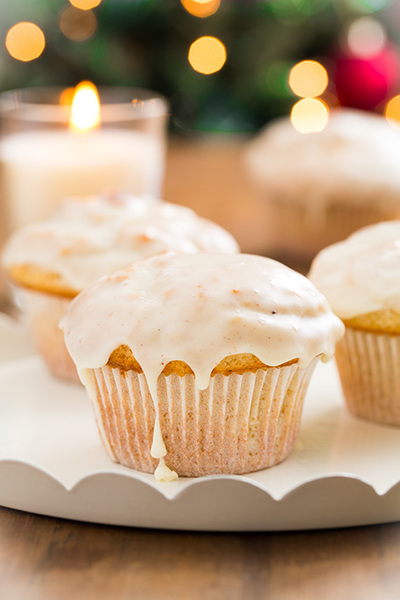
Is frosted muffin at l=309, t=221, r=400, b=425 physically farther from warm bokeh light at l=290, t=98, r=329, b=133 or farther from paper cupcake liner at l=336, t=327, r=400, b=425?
warm bokeh light at l=290, t=98, r=329, b=133

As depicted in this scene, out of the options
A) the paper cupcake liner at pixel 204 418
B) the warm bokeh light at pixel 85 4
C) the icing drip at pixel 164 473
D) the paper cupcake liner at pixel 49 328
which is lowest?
the paper cupcake liner at pixel 49 328

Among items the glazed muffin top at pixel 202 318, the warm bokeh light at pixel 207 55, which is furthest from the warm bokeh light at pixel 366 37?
the glazed muffin top at pixel 202 318

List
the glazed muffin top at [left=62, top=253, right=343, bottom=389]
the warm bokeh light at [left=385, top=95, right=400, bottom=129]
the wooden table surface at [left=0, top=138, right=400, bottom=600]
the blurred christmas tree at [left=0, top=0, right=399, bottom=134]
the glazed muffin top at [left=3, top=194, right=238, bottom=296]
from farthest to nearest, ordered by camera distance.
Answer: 1. the warm bokeh light at [left=385, top=95, right=400, bottom=129]
2. the blurred christmas tree at [left=0, top=0, right=399, bottom=134]
3. the glazed muffin top at [left=3, top=194, right=238, bottom=296]
4. the glazed muffin top at [left=62, top=253, right=343, bottom=389]
5. the wooden table surface at [left=0, top=138, right=400, bottom=600]

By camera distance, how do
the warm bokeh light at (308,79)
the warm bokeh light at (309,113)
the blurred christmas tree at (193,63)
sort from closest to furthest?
1. the warm bokeh light at (309,113)
2. the blurred christmas tree at (193,63)
3. the warm bokeh light at (308,79)

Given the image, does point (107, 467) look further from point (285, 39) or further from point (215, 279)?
point (285, 39)

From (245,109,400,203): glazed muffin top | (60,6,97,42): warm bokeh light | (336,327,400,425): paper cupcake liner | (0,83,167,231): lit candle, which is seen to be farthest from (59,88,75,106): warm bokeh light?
(336,327,400,425): paper cupcake liner

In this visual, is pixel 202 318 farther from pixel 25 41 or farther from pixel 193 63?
pixel 25 41

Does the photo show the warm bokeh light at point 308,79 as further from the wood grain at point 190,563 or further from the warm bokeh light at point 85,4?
the wood grain at point 190,563
